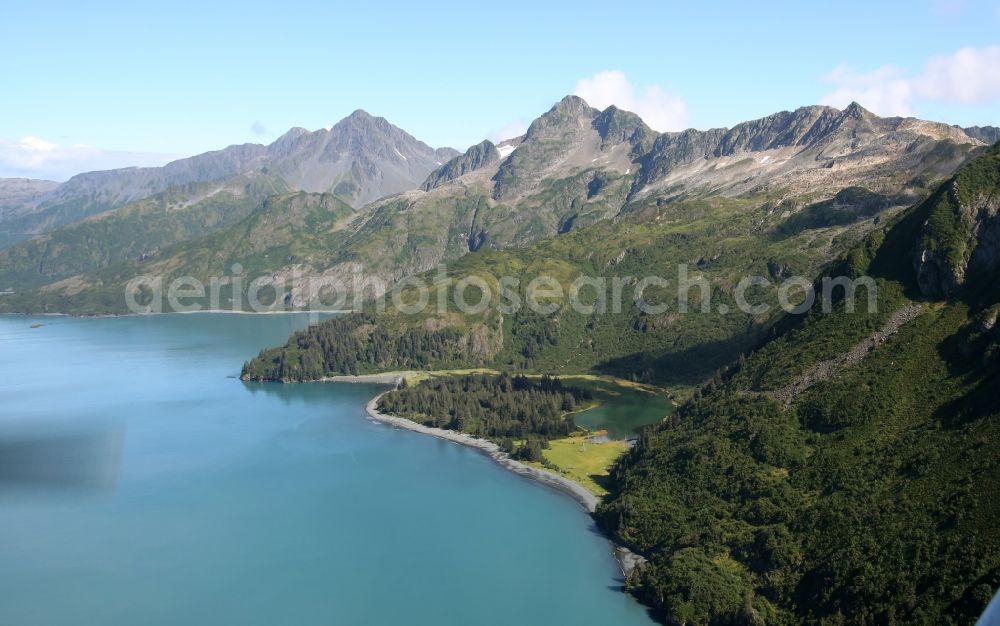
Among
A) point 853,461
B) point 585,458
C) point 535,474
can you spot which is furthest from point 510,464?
point 853,461

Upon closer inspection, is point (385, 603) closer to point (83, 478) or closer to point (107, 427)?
point (83, 478)

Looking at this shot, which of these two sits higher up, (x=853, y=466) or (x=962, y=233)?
(x=962, y=233)

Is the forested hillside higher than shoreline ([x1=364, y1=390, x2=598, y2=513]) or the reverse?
higher

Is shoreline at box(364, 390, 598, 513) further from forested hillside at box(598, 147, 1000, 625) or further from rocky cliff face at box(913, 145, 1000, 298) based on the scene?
rocky cliff face at box(913, 145, 1000, 298)

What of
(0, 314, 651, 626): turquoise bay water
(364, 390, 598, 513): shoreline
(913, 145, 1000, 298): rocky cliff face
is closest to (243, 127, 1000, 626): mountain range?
(913, 145, 1000, 298): rocky cliff face

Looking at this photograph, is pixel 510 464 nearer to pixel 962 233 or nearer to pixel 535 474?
pixel 535 474

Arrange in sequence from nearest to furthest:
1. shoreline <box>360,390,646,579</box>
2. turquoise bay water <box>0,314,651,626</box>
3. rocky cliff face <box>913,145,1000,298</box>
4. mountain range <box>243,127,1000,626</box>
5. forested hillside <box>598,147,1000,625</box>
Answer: forested hillside <box>598,147,1000,625</box>
mountain range <box>243,127,1000,626</box>
turquoise bay water <box>0,314,651,626</box>
shoreline <box>360,390,646,579</box>
rocky cliff face <box>913,145,1000,298</box>

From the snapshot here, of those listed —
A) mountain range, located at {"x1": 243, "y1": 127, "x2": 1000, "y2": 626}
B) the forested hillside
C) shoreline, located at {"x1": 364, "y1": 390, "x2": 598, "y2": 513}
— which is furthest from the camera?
shoreline, located at {"x1": 364, "y1": 390, "x2": 598, "y2": 513}

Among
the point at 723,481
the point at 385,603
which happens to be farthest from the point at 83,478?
the point at 723,481
